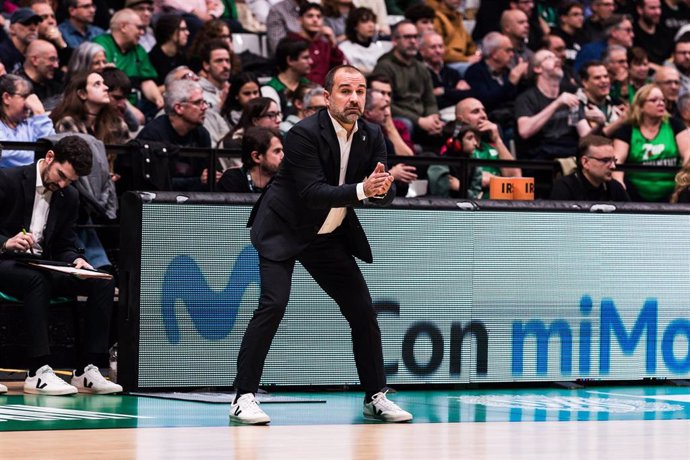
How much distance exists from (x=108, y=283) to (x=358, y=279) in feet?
6.71

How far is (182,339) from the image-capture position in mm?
9750

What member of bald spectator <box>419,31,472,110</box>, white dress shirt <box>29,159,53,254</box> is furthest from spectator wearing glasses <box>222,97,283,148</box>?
bald spectator <box>419,31,472,110</box>

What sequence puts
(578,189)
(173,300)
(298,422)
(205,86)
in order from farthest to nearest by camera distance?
(205,86)
(578,189)
(173,300)
(298,422)

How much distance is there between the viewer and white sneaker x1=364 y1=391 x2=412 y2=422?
8531 mm

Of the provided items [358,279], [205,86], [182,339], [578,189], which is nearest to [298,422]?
[358,279]

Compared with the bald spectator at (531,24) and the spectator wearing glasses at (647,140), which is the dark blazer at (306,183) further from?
the bald spectator at (531,24)

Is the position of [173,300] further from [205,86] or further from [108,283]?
[205,86]

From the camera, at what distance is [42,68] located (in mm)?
12430

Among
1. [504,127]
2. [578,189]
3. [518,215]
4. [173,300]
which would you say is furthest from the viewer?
[504,127]

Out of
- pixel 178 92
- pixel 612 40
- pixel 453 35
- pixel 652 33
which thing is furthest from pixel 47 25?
pixel 652 33

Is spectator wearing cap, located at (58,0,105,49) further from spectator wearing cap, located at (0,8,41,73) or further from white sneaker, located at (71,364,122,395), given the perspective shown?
→ white sneaker, located at (71,364,122,395)

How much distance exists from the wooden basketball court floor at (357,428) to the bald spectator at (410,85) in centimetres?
450

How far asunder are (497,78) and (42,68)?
5320 mm

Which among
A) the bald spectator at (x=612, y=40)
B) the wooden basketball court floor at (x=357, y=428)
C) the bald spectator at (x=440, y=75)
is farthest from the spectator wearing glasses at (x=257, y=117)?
the bald spectator at (x=612, y=40)
